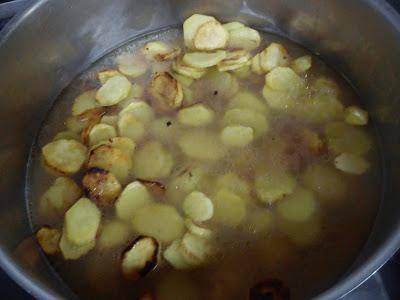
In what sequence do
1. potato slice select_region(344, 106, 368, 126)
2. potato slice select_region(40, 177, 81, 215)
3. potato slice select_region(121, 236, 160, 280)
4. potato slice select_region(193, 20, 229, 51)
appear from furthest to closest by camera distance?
potato slice select_region(193, 20, 229, 51)
potato slice select_region(344, 106, 368, 126)
potato slice select_region(40, 177, 81, 215)
potato slice select_region(121, 236, 160, 280)

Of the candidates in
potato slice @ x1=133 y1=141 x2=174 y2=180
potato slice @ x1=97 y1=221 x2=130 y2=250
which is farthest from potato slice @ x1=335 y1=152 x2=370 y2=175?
potato slice @ x1=97 y1=221 x2=130 y2=250

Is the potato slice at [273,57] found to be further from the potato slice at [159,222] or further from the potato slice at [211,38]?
the potato slice at [159,222]

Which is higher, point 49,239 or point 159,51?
point 159,51

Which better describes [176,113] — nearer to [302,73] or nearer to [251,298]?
[302,73]

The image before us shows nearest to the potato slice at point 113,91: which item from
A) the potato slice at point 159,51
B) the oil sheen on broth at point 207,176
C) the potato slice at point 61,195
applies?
the oil sheen on broth at point 207,176

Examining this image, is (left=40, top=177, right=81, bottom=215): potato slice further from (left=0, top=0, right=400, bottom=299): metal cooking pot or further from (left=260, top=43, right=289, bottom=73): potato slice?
(left=260, top=43, right=289, bottom=73): potato slice

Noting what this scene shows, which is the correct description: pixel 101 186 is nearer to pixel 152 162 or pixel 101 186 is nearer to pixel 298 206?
pixel 152 162

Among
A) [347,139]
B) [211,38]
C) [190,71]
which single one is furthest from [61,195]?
[347,139]
